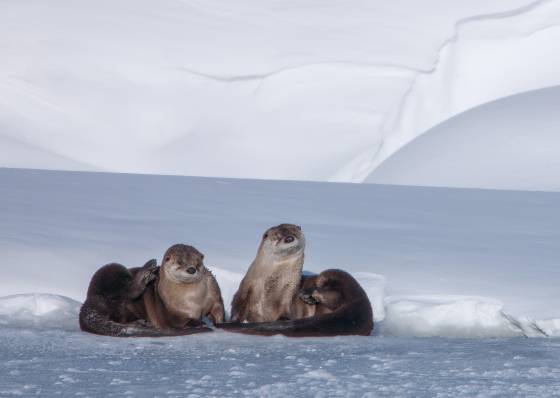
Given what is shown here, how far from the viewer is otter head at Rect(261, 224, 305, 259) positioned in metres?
4.68

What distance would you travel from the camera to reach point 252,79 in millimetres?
9227

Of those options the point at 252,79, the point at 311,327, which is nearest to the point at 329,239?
the point at 311,327

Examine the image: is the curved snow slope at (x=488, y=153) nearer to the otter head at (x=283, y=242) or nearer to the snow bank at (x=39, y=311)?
the otter head at (x=283, y=242)

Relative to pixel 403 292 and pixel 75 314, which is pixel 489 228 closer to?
pixel 403 292

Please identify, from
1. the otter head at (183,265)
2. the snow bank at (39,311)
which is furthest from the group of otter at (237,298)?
the snow bank at (39,311)

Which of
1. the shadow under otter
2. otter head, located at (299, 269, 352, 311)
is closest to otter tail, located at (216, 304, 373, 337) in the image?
the shadow under otter

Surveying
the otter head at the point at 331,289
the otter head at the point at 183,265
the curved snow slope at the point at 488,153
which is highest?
the curved snow slope at the point at 488,153

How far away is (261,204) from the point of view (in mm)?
7371

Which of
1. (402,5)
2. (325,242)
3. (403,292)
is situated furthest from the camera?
(402,5)

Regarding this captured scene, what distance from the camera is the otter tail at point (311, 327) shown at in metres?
4.26

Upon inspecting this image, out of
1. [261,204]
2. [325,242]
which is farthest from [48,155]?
[325,242]

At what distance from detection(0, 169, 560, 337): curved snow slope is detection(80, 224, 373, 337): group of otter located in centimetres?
22

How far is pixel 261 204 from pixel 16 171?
2527mm

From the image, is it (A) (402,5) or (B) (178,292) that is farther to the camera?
(A) (402,5)
